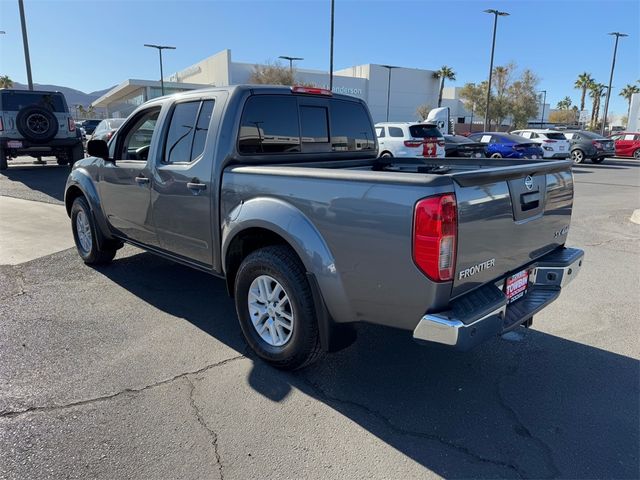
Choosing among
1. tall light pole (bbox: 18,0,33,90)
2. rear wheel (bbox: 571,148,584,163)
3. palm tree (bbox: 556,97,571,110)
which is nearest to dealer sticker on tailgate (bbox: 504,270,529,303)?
rear wheel (bbox: 571,148,584,163)

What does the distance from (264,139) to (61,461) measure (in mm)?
2564

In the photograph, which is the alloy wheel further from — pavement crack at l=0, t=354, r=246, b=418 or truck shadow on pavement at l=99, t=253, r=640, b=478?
pavement crack at l=0, t=354, r=246, b=418

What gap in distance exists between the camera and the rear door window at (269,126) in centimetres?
366

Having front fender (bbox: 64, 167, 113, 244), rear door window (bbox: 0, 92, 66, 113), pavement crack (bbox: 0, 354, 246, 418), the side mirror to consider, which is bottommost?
pavement crack (bbox: 0, 354, 246, 418)

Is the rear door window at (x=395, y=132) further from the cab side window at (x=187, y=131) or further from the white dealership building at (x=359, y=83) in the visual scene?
the white dealership building at (x=359, y=83)

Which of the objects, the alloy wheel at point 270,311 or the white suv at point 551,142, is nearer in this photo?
the alloy wheel at point 270,311

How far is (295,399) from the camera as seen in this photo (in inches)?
120

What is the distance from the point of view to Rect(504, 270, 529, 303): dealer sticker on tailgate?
3000 mm

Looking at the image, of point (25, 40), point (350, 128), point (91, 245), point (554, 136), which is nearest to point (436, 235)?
point (350, 128)

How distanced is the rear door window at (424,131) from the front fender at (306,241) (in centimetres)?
1322

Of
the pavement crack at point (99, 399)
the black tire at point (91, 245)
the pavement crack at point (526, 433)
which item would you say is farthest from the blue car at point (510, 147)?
the pavement crack at point (99, 399)

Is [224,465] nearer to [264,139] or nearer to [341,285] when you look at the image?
[341,285]

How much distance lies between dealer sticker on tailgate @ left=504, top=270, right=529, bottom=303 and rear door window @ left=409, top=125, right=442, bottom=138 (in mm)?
12965

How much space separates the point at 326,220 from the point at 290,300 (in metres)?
0.65
